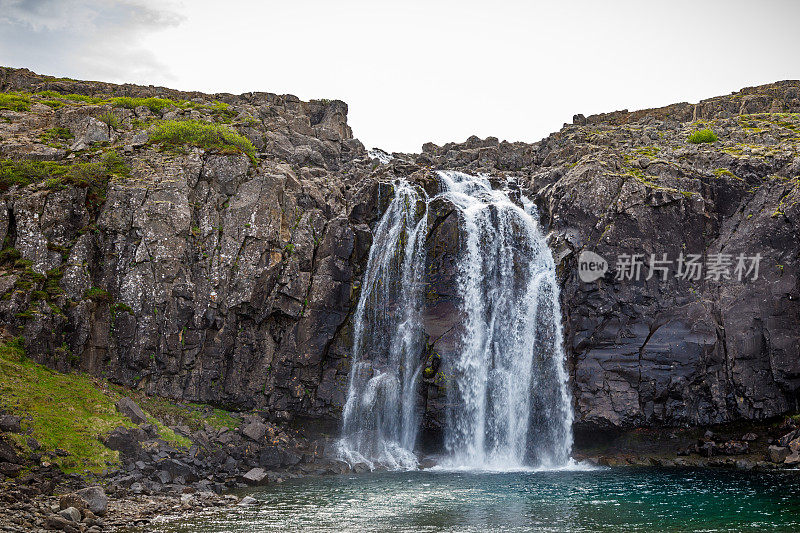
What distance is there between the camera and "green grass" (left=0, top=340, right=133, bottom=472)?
1018 inches

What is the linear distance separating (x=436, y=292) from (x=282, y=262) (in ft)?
36.6

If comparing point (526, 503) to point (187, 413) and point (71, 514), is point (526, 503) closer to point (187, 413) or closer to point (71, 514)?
point (71, 514)

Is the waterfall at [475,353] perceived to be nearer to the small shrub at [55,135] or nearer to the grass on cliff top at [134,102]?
the grass on cliff top at [134,102]

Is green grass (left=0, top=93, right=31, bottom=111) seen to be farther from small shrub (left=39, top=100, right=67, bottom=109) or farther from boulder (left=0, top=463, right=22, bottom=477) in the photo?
boulder (left=0, top=463, right=22, bottom=477)

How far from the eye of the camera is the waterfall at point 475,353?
36781 millimetres

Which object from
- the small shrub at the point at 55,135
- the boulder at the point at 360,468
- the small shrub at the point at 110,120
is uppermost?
the small shrub at the point at 110,120

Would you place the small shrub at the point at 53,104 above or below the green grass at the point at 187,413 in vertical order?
above

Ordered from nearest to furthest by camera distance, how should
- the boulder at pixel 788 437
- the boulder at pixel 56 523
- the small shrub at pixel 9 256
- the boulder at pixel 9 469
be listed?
the boulder at pixel 56 523 → the boulder at pixel 9 469 → the boulder at pixel 788 437 → the small shrub at pixel 9 256

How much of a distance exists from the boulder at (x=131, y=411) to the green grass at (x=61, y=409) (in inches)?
13.6

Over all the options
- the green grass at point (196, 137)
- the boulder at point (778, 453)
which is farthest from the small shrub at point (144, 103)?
the boulder at point (778, 453)

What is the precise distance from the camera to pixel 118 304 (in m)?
36.1

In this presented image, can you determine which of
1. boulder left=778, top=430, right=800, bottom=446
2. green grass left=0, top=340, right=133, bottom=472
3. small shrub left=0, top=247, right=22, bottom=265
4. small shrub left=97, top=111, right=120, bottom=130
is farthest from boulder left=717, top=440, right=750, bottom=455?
small shrub left=97, top=111, right=120, bottom=130

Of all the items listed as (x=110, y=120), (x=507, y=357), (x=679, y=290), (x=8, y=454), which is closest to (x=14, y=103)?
(x=110, y=120)

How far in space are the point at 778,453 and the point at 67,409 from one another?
3942 cm
